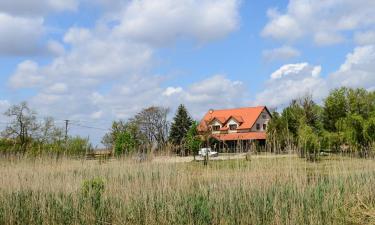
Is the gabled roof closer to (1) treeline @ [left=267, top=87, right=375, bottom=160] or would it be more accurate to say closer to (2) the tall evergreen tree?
(2) the tall evergreen tree

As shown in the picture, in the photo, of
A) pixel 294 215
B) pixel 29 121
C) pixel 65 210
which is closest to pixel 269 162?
pixel 294 215

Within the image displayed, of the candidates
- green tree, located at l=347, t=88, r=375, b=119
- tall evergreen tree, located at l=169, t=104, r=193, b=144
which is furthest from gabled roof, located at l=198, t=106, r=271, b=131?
green tree, located at l=347, t=88, r=375, b=119

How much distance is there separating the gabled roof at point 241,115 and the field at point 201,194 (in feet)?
117

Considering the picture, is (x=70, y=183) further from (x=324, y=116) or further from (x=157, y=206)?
(x=324, y=116)

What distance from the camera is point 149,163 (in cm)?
788

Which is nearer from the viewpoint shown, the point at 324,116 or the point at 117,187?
the point at 117,187

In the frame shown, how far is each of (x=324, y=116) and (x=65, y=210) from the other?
2699 centimetres

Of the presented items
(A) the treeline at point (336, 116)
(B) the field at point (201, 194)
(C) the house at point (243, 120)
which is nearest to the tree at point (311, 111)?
(A) the treeline at point (336, 116)

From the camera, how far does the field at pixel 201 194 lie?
5.77 m

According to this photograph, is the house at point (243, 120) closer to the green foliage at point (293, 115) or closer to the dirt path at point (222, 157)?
the green foliage at point (293, 115)

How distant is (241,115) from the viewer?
46.4m

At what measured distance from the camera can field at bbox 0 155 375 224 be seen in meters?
5.77

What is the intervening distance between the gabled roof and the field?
35635 millimetres

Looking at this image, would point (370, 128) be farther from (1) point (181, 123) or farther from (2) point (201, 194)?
(2) point (201, 194)
